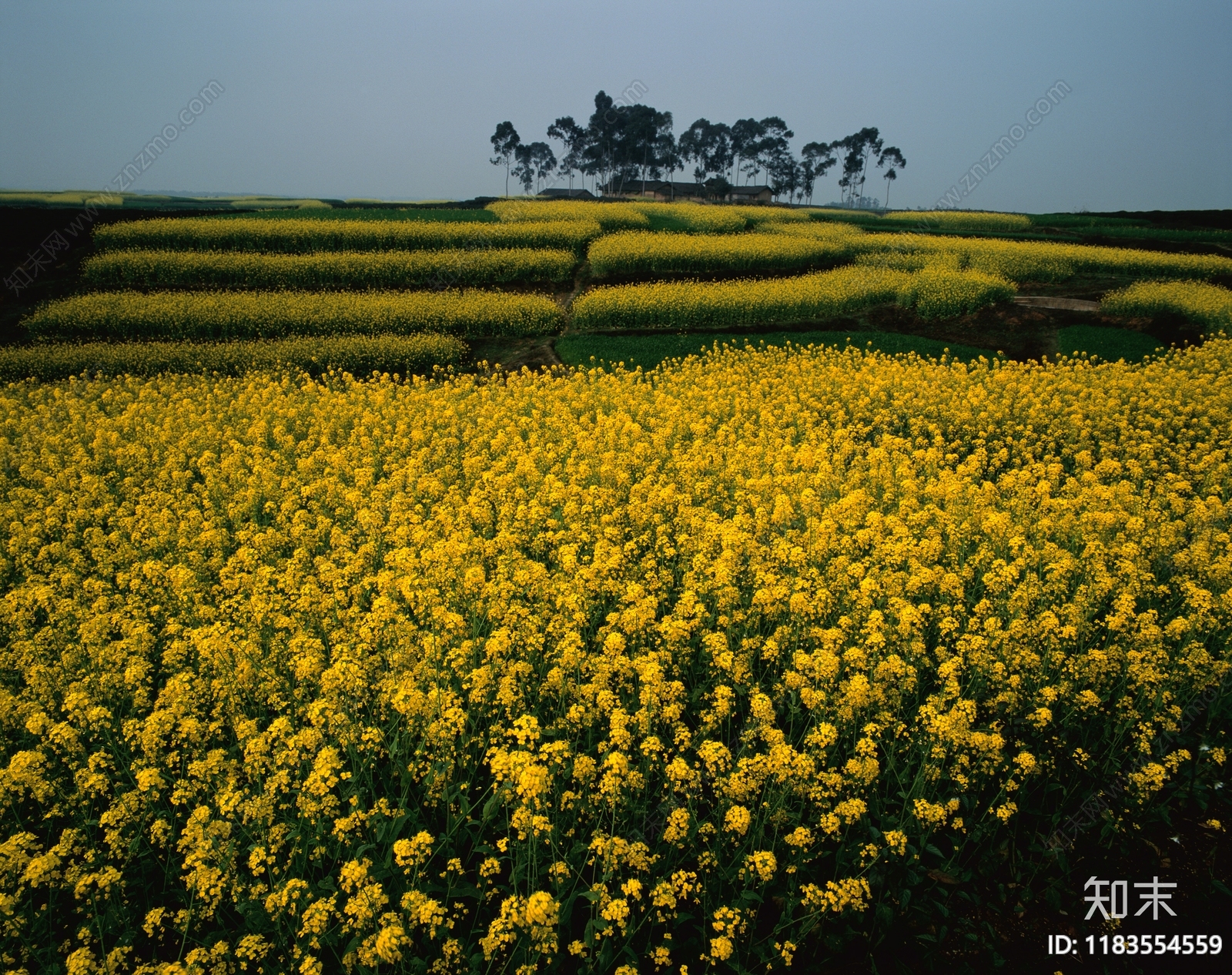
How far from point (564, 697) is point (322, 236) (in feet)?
114

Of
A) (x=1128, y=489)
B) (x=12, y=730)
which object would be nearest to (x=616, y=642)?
(x=12, y=730)

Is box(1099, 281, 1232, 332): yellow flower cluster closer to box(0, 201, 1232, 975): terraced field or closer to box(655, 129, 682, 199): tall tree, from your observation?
box(0, 201, 1232, 975): terraced field

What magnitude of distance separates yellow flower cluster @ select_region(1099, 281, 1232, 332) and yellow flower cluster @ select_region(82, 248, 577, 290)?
73.1 feet

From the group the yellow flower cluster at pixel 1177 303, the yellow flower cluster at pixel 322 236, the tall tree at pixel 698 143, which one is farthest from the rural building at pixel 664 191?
the yellow flower cluster at pixel 1177 303

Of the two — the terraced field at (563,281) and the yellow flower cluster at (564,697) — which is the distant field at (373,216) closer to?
the terraced field at (563,281)

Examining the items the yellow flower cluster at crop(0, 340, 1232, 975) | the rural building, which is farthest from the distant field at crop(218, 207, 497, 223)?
the rural building

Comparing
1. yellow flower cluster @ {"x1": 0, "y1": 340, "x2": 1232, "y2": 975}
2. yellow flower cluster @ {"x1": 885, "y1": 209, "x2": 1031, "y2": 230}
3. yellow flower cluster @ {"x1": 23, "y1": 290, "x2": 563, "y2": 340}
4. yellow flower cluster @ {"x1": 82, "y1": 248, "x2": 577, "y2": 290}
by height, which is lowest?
yellow flower cluster @ {"x1": 0, "y1": 340, "x2": 1232, "y2": 975}

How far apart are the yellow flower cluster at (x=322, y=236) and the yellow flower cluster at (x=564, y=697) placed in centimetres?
2660

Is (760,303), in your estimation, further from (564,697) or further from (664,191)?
(664,191)

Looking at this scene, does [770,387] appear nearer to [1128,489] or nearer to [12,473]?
[1128,489]

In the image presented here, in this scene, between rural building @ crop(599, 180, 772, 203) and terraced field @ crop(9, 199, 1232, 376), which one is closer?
terraced field @ crop(9, 199, 1232, 376)

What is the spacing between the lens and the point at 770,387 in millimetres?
15172

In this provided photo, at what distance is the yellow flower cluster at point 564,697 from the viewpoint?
12.8 feet

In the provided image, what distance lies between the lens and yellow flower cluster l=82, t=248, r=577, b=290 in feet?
90.9
